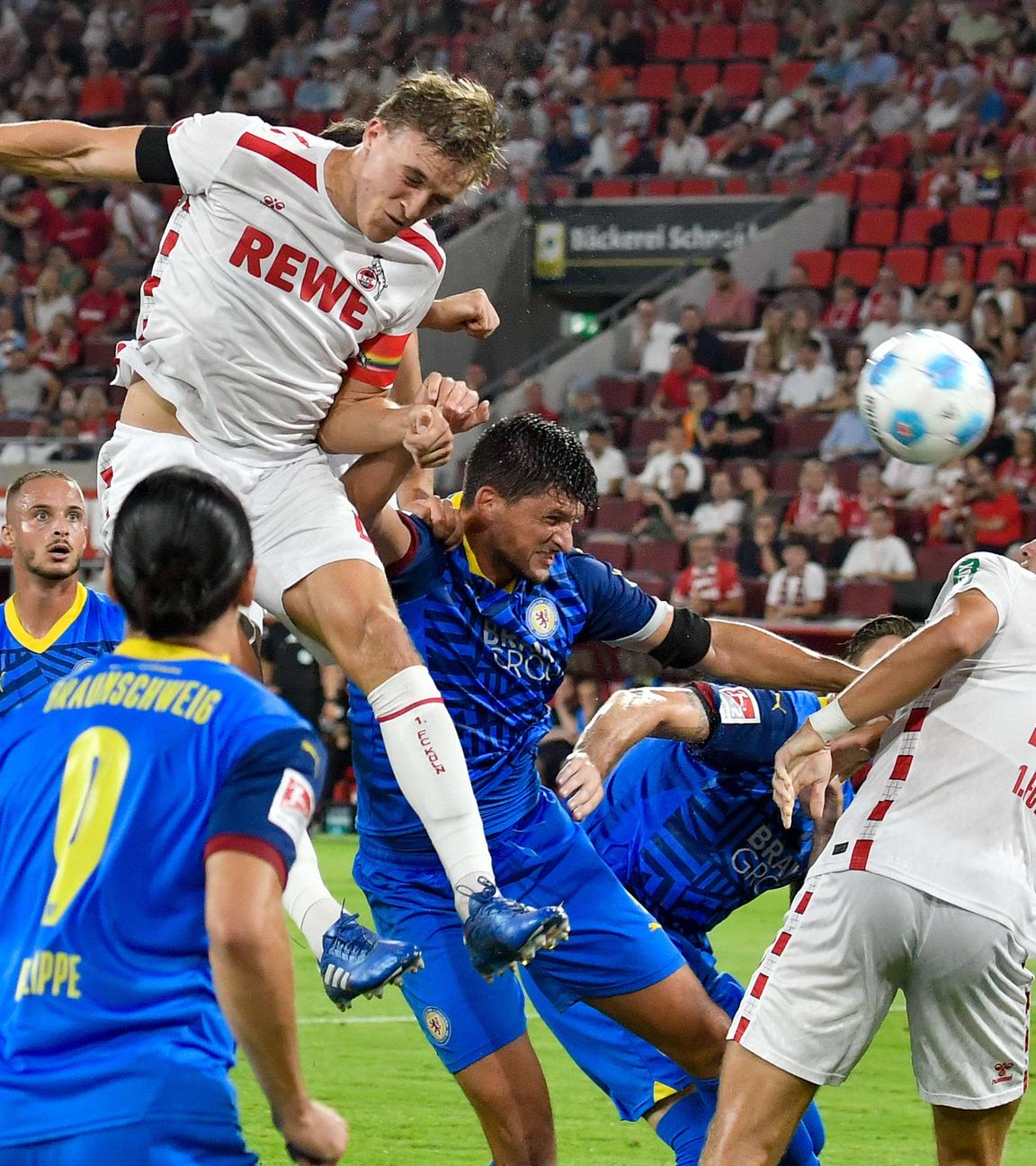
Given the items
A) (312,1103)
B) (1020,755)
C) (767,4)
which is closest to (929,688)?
(1020,755)

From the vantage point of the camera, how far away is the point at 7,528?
7.12 meters

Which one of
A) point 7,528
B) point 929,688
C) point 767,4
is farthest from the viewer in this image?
point 767,4

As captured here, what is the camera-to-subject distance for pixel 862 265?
19078 mm

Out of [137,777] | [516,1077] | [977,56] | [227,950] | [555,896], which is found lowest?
[516,1077]

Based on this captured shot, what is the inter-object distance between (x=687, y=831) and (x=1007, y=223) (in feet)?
46.5

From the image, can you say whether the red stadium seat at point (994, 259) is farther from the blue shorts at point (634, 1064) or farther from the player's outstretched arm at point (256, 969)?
the player's outstretched arm at point (256, 969)

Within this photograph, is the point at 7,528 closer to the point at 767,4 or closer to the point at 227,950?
the point at 227,950

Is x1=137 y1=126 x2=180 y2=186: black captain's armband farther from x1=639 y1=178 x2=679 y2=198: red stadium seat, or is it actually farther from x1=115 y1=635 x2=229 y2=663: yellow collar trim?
x1=639 y1=178 x2=679 y2=198: red stadium seat

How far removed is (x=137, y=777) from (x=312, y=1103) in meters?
0.61

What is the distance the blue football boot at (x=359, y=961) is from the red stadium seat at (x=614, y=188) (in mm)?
17497

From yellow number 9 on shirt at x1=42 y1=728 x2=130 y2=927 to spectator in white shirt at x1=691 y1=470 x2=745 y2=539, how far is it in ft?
43.3

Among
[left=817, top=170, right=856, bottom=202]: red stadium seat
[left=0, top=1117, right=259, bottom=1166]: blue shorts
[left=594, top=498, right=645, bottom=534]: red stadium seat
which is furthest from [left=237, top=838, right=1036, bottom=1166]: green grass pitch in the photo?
[left=817, top=170, right=856, bottom=202]: red stadium seat

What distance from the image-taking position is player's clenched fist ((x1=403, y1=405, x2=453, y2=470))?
478 centimetres

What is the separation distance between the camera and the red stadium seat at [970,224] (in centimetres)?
1839
